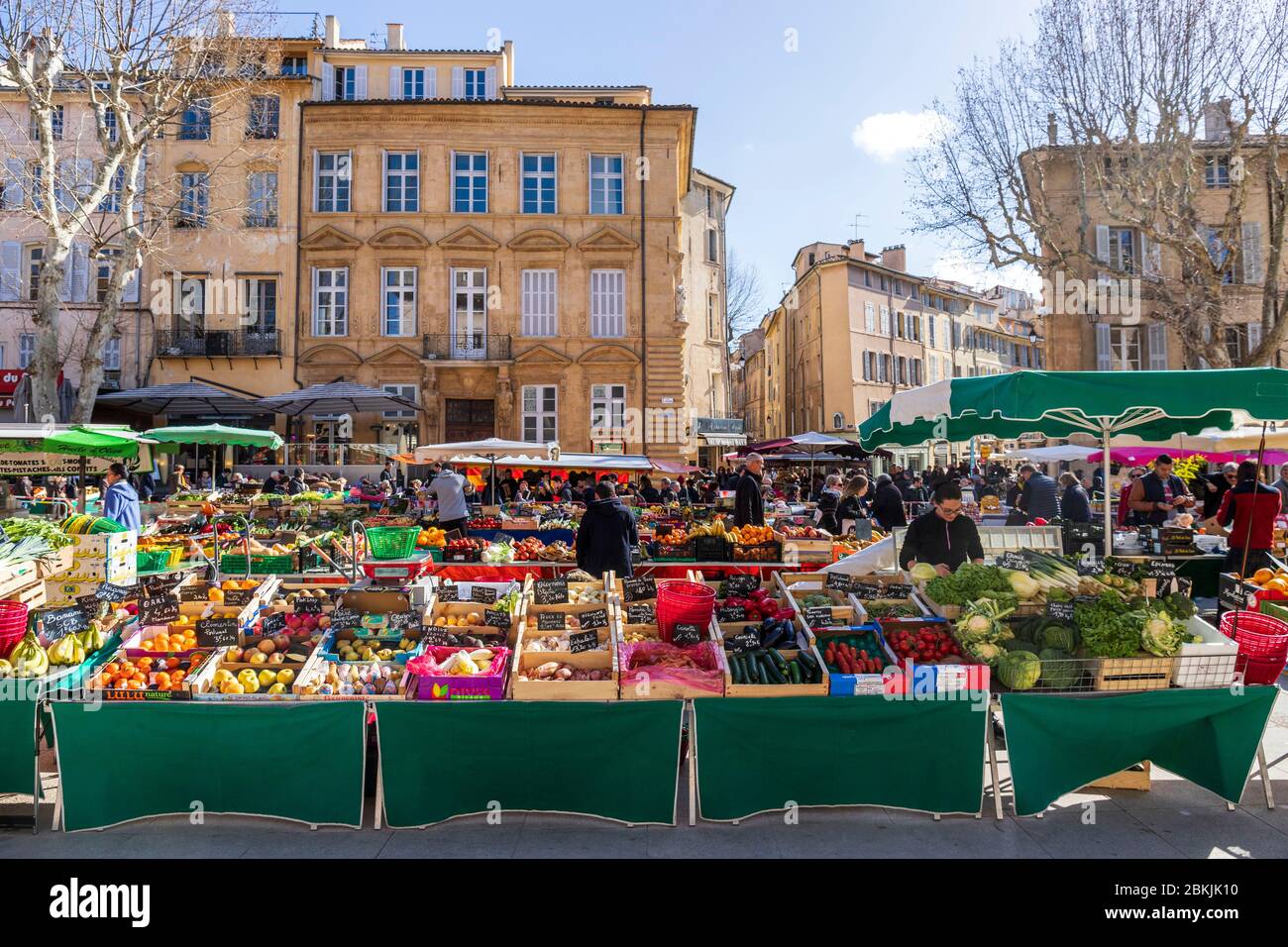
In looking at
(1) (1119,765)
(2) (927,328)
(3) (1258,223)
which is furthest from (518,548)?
(2) (927,328)

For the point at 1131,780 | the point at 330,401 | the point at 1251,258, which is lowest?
the point at 1131,780

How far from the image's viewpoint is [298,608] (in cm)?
552

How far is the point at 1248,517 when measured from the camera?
805cm

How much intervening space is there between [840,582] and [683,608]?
1352 mm

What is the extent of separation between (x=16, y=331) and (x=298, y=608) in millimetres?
26945

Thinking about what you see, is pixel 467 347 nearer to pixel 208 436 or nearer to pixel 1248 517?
pixel 208 436

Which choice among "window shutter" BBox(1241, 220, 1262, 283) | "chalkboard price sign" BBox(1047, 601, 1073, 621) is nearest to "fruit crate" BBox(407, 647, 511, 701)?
"chalkboard price sign" BBox(1047, 601, 1073, 621)

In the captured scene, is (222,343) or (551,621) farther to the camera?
(222,343)

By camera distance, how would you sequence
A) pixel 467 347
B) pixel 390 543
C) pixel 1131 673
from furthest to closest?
pixel 467 347 < pixel 390 543 < pixel 1131 673

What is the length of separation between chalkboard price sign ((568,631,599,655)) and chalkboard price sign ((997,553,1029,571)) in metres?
3.19

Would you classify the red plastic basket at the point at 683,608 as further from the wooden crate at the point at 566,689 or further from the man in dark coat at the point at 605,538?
the man in dark coat at the point at 605,538

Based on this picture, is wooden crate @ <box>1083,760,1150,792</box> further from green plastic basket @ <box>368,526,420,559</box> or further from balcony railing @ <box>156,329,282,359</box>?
balcony railing @ <box>156,329,282,359</box>

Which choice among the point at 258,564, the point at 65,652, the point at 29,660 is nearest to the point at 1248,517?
the point at 65,652

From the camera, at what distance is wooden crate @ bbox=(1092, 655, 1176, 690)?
4.47 m
